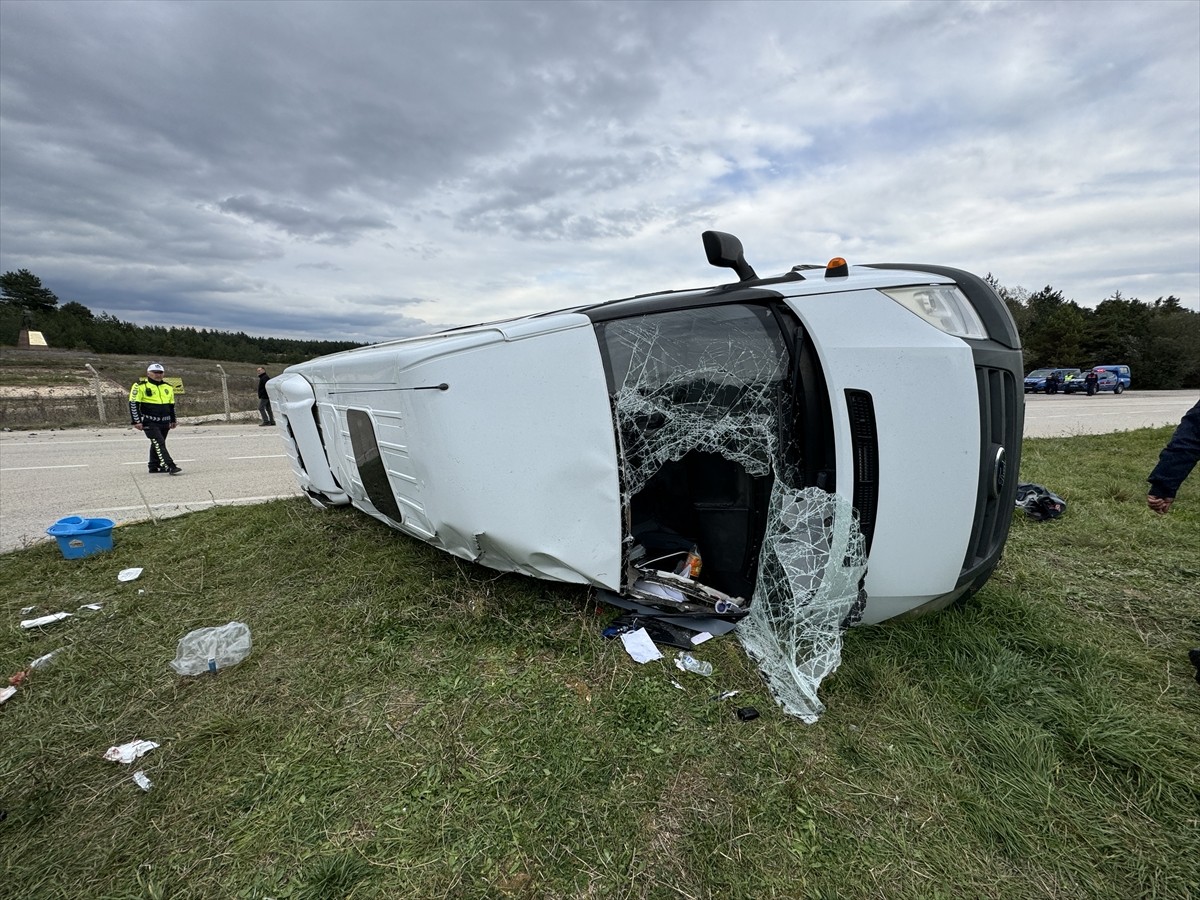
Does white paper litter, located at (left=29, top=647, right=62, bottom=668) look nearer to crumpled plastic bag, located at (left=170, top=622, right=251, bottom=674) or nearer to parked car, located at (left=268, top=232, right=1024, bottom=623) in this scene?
crumpled plastic bag, located at (left=170, top=622, right=251, bottom=674)

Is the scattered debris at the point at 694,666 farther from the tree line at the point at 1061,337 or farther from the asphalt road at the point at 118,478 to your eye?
the tree line at the point at 1061,337

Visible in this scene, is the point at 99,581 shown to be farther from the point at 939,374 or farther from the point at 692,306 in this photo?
the point at 939,374

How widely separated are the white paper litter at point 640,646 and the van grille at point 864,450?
95cm

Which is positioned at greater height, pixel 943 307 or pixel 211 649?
pixel 943 307

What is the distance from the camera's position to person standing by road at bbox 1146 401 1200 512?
2449mm

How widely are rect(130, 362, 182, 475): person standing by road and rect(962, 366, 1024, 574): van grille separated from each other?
798cm

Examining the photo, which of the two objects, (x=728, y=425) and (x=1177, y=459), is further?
(x=1177, y=459)

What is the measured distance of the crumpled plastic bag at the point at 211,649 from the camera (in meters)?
2.23

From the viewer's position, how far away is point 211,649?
2.28 meters

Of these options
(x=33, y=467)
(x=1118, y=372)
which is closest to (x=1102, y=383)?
(x=1118, y=372)

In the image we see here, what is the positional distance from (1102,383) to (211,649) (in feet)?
102

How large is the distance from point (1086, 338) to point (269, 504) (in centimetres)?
4511

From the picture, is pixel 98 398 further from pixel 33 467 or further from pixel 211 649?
pixel 211 649

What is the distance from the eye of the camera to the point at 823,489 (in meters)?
2.21
